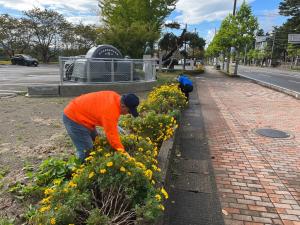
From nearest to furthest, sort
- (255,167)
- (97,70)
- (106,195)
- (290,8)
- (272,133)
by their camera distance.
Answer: (106,195), (255,167), (272,133), (97,70), (290,8)

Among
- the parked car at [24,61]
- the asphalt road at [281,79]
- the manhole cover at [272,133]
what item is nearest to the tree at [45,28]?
the parked car at [24,61]

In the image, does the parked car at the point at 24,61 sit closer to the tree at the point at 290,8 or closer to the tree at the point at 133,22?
the tree at the point at 133,22

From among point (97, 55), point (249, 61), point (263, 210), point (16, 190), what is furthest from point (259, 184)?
point (249, 61)

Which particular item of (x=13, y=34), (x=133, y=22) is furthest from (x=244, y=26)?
(x=13, y=34)

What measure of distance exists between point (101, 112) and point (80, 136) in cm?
57

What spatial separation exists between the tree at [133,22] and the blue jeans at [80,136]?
60.7 ft

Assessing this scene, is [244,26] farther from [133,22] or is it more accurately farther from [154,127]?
[154,127]

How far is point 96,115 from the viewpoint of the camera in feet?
11.0

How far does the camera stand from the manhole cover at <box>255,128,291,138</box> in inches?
265

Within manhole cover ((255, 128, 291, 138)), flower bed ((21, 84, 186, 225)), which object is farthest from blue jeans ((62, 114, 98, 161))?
manhole cover ((255, 128, 291, 138))

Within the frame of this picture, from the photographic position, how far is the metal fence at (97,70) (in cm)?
1180

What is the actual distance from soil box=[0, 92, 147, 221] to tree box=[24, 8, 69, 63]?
126 feet

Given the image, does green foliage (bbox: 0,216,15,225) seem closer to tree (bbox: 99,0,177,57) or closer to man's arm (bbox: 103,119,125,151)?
man's arm (bbox: 103,119,125,151)

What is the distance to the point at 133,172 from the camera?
2.71 meters
